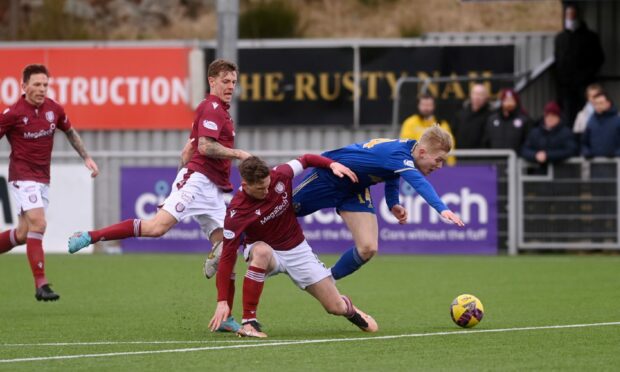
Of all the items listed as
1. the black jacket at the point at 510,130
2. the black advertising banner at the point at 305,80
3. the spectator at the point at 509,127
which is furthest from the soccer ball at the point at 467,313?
the black advertising banner at the point at 305,80

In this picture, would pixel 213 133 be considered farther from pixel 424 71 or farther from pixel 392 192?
pixel 424 71

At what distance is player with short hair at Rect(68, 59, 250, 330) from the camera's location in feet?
35.5

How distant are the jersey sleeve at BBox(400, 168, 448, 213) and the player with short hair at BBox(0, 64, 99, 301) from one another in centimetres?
355

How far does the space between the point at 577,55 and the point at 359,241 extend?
11426 mm

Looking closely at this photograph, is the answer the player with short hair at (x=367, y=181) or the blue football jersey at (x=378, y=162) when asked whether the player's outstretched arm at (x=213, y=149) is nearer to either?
the player with short hair at (x=367, y=181)

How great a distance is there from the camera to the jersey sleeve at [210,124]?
10.8m

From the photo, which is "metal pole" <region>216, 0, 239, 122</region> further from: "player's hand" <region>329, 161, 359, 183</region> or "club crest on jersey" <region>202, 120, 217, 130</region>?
"player's hand" <region>329, 161, 359, 183</region>

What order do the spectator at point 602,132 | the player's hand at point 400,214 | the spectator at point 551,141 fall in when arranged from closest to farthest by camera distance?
the player's hand at point 400,214 < the spectator at point 602,132 < the spectator at point 551,141

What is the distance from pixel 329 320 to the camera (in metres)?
11.1

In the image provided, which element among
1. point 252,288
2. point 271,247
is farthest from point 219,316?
point 271,247

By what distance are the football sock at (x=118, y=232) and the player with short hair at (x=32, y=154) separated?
1649 mm

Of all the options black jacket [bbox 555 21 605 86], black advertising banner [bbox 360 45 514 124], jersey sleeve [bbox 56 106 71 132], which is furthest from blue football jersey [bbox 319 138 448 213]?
black advertising banner [bbox 360 45 514 124]

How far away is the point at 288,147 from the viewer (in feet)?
82.1

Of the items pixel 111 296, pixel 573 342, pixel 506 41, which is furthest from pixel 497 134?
pixel 573 342
